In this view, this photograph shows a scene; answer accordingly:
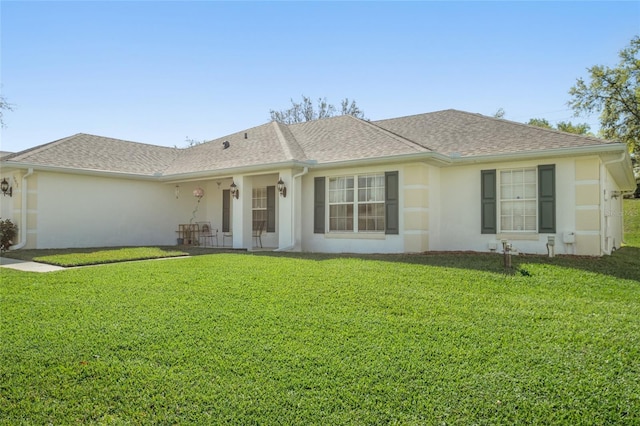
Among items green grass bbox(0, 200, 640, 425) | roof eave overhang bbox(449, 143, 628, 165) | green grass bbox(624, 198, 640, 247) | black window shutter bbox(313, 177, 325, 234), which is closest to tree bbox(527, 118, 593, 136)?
green grass bbox(624, 198, 640, 247)

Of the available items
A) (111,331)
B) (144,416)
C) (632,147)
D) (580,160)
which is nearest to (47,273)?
(111,331)

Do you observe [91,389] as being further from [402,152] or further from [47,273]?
[402,152]

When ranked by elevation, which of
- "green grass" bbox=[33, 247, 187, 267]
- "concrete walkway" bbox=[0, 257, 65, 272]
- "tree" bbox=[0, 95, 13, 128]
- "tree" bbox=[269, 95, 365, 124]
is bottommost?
"concrete walkway" bbox=[0, 257, 65, 272]

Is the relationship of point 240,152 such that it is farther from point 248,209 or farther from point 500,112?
point 500,112

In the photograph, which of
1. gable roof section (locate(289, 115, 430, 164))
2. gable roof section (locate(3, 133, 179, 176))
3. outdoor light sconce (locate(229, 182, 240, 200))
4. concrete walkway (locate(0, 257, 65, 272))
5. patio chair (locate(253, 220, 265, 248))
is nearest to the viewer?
concrete walkway (locate(0, 257, 65, 272))

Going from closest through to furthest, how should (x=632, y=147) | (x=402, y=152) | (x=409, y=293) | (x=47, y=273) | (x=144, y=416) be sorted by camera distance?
(x=144, y=416) < (x=409, y=293) < (x=47, y=273) < (x=402, y=152) < (x=632, y=147)

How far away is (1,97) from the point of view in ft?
90.3

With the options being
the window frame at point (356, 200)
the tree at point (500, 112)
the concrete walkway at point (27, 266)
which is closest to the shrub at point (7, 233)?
the concrete walkway at point (27, 266)

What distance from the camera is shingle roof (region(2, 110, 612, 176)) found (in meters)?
12.3

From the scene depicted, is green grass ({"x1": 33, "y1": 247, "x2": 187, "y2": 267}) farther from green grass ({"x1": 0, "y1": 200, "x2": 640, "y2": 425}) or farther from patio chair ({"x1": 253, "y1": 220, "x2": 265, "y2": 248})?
patio chair ({"x1": 253, "y1": 220, "x2": 265, "y2": 248})

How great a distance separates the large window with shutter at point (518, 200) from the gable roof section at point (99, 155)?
471 inches

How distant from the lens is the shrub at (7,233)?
46.2 feet

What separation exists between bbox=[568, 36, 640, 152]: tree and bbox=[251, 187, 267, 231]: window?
24.8m

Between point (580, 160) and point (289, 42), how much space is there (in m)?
8.70
